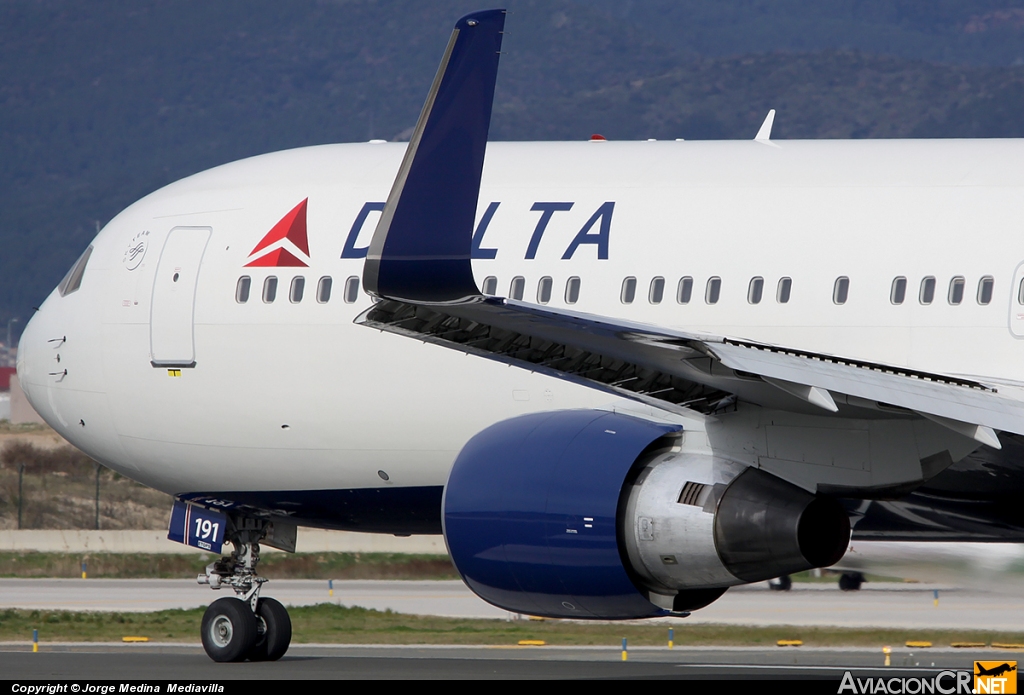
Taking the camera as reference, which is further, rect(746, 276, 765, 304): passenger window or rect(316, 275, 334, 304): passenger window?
rect(316, 275, 334, 304): passenger window

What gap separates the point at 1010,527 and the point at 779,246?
2.63 meters

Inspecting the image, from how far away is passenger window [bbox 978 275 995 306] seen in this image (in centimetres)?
1107

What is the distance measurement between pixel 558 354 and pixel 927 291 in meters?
3.64

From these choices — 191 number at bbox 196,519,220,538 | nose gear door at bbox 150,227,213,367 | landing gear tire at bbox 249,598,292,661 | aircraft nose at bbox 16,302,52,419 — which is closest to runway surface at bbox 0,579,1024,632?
landing gear tire at bbox 249,598,292,661

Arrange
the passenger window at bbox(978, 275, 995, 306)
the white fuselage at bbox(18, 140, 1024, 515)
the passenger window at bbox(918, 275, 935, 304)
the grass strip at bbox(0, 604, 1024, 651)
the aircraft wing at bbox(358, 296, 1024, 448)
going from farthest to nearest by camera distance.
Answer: the grass strip at bbox(0, 604, 1024, 651)
the white fuselage at bbox(18, 140, 1024, 515)
the passenger window at bbox(918, 275, 935, 304)
the passenger window at bbox(978, 275, 995, 306)
the aircraft wing at bbox(358, 296, 1024, 448)

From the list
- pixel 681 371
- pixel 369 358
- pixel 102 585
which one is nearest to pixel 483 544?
pixel 681 371

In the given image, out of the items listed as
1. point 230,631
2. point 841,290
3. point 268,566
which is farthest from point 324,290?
point 268,566

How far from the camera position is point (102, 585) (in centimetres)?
3059

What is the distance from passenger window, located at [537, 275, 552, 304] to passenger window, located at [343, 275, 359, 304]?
1610 mm

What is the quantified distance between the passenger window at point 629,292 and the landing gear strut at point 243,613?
4.53m

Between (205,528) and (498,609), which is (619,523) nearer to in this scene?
(205,528)

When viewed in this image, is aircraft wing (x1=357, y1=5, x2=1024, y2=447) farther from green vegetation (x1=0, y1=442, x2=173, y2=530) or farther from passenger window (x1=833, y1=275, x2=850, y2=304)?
green vegetation (x1=0, y1=442, x2=173, y2=530)

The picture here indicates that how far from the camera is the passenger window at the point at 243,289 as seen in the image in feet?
44.0

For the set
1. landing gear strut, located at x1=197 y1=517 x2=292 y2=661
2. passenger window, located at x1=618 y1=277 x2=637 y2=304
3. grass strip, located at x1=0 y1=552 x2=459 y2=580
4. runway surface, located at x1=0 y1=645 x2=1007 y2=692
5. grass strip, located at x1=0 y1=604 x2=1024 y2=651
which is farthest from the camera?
grass strip, located at x1=0 y1=552 x2=459 y2=580
